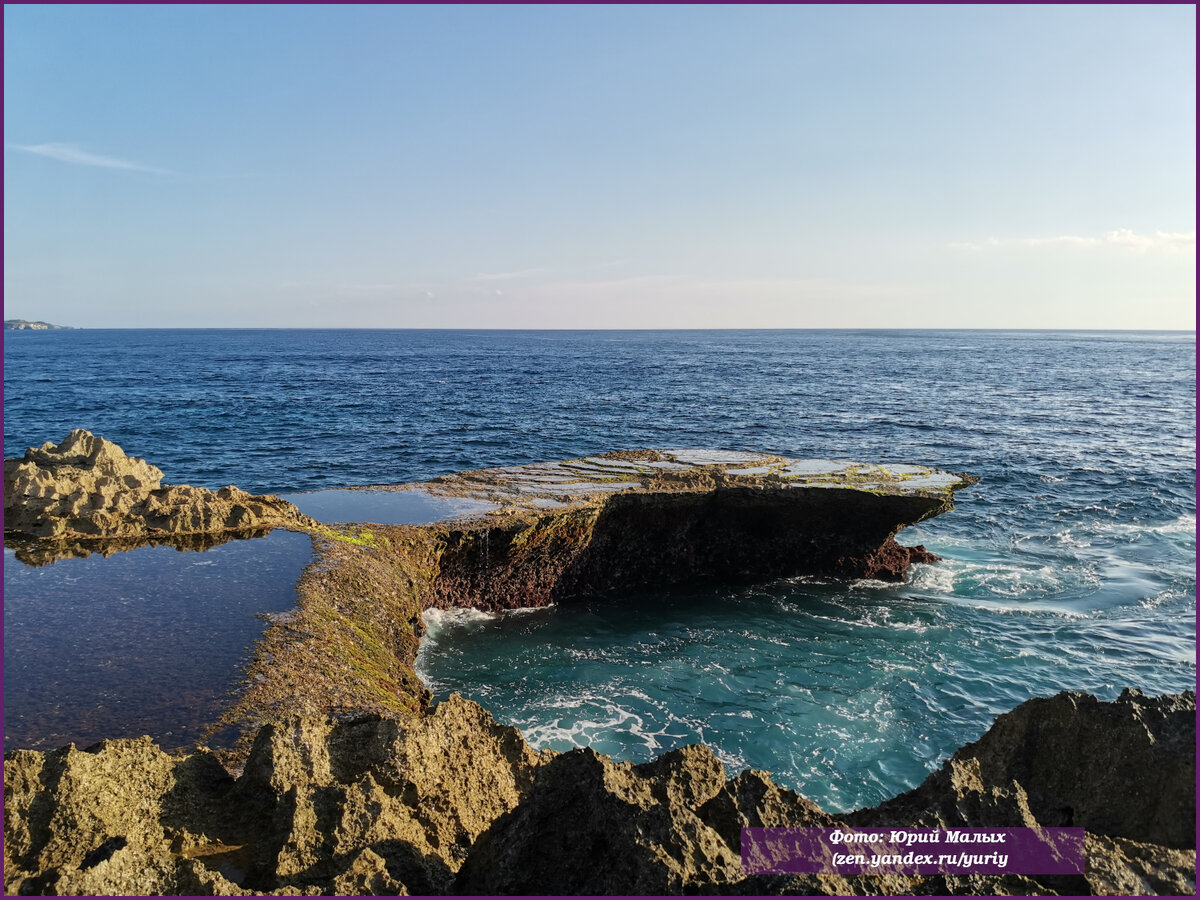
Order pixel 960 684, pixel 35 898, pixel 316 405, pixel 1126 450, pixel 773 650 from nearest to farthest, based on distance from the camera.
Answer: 1. pixel 35 898
2. pixel 960 684
3. pixel 773 650
4. pixel 1126 450
5. pixel 316 405

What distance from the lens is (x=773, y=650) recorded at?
72.6ft

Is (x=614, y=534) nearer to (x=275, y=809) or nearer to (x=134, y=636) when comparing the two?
(x=134, y=636)

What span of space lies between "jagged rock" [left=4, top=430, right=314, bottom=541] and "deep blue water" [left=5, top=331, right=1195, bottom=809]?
25.3 ft

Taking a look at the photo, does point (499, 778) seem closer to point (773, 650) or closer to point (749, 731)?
point (749, 731)

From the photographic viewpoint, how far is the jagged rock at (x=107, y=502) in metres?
20.8

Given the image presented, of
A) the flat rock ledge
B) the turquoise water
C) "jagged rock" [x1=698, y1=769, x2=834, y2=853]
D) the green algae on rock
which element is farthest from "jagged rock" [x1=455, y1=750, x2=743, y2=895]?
the green algae on rock

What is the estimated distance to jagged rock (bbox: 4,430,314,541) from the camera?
20781 mm

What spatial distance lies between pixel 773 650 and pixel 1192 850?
14752mm

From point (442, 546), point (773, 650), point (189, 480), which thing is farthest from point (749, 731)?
point (189, 480)

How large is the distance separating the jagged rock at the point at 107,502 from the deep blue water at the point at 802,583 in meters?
7.72

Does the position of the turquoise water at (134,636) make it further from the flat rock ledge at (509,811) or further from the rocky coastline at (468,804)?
the flat rock ledge at (509,811)

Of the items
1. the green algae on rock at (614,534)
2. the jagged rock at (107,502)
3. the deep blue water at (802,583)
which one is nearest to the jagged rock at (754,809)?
the deep blue water at (802,583)

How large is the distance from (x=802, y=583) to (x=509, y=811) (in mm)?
21478

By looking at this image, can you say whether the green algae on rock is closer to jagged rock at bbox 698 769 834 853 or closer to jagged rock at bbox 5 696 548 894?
jagged rock at bbox 5 696 548 894
